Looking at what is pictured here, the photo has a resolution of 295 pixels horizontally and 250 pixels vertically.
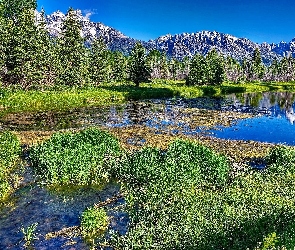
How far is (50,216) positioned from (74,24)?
7348 cm

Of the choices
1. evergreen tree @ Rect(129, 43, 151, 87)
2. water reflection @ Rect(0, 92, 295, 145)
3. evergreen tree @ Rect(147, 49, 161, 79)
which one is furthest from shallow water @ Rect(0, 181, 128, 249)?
evergreen tree @ Rect(147, 49, 161, 79)

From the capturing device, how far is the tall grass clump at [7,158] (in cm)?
1959

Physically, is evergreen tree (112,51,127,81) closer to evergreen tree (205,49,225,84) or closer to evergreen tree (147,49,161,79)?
evergreen tree (147,49,161,79)

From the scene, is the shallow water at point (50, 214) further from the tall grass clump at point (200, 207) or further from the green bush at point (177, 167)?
the green bush at point (177, 167)

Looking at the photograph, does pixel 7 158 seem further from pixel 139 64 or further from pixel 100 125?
pixel 139 64

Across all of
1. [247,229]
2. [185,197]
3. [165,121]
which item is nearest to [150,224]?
[185,197]

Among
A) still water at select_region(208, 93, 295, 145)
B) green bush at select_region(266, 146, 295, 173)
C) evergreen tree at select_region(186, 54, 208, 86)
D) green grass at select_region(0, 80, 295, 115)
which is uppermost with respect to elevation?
evergreen tree at select_region(186, 54, 208, 86)

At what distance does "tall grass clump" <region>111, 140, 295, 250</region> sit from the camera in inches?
493

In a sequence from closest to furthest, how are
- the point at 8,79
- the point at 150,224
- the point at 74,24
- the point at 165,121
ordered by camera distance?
the point at 150,224 < the point at 165,121 < the point at 8,79 < the point at 74,24

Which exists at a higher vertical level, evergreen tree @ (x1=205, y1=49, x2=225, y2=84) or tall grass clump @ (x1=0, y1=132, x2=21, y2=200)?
evergreen tree @ (x1=205, y1=49, x2=225, y2=84)

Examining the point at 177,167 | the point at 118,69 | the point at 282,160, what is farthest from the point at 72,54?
the point at 177,167

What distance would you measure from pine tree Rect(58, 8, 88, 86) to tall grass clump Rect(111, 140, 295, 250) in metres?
61.0

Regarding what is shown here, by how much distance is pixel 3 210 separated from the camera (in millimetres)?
17750

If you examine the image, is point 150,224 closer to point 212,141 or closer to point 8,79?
point 212,141
